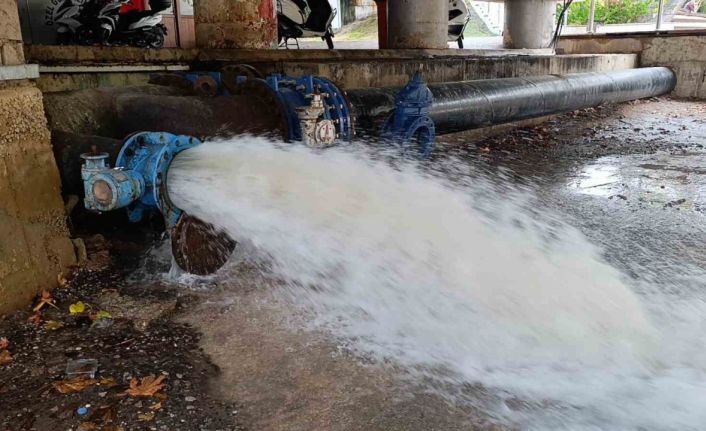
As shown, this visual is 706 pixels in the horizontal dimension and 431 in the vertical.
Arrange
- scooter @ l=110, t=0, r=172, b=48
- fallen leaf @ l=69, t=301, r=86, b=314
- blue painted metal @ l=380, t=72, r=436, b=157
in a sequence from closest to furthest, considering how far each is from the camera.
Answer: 1. fallen leaf @ l=69, t=301, r=86, b=314
2. blue painted metal @ l=380, t=72, r=436, b=157
3. scooter @ l=110, t=0, r=172, b=48

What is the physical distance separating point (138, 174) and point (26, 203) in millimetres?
565

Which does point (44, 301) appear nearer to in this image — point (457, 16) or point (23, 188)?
point (23, 188)

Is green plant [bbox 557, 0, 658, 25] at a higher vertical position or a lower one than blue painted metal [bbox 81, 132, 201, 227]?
higher

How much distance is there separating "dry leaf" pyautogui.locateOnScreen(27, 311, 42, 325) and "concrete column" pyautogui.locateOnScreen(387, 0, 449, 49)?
27.5 ft

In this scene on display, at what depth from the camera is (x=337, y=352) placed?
2395 mm

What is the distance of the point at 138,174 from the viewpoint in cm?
285

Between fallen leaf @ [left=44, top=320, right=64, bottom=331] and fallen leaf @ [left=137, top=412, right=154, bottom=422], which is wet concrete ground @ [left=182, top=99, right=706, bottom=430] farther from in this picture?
fallen leaf @ [left=44, top=320, right=64, bottom=331]

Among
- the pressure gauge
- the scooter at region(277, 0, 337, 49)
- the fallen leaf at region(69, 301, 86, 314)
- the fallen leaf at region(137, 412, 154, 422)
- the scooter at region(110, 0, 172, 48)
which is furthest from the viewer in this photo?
the scooter at region(277, 0, 337, 49)

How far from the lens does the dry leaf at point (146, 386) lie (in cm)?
208

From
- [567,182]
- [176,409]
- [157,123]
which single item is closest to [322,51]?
[567,182]

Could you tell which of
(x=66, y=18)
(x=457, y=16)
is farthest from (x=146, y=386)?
(x=457, y=16)

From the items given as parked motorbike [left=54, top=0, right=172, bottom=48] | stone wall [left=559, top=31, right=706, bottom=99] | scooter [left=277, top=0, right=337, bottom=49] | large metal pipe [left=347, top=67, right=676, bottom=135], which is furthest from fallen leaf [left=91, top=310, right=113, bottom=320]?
stone wall [left=559, top=31, right=706, bottom=99]

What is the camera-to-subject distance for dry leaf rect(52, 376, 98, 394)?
2.11 m

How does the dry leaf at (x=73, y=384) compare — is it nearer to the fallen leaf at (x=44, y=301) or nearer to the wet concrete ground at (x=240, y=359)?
the wet concrete ground at (x=240, y=359)
